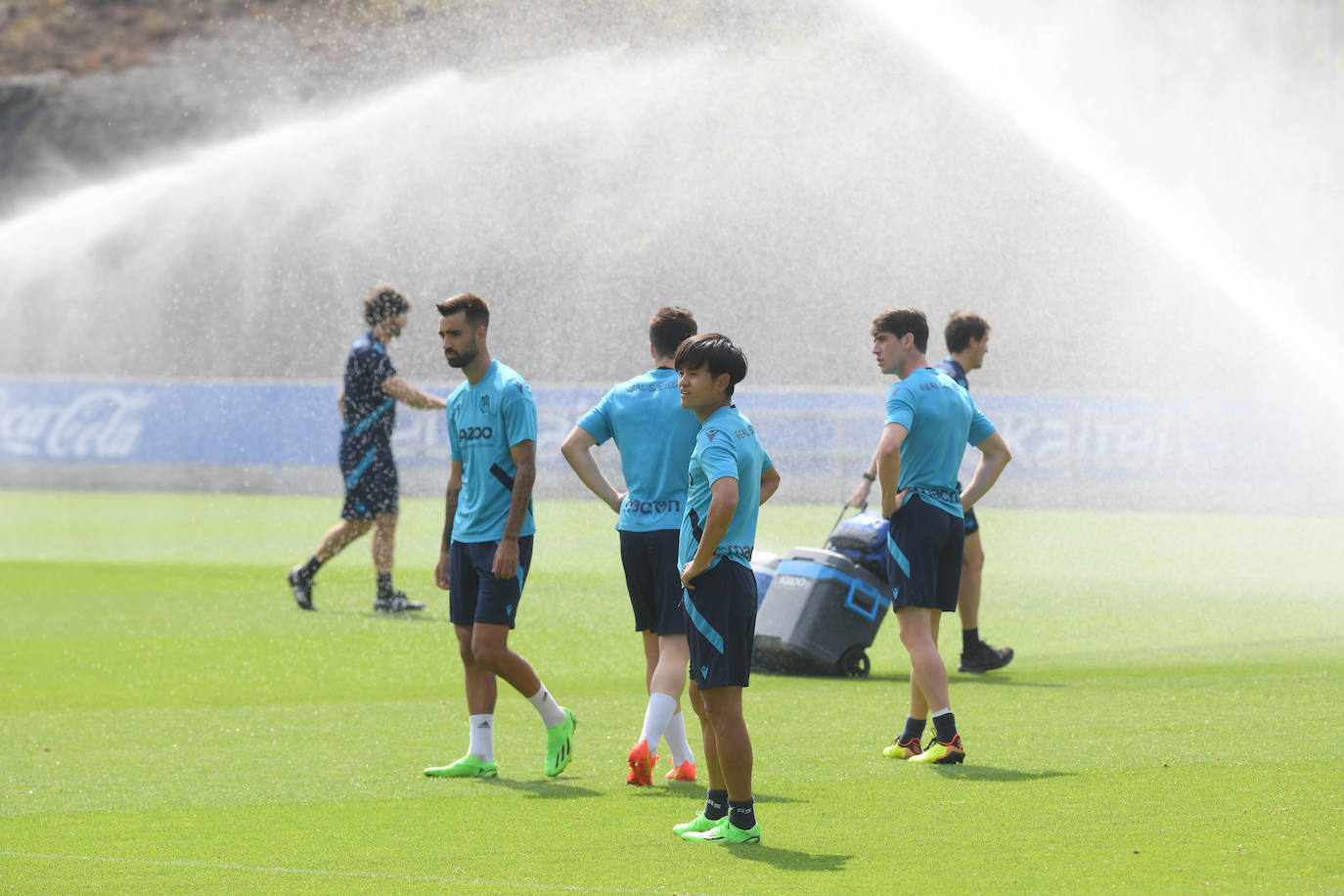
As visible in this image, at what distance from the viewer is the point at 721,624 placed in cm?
549

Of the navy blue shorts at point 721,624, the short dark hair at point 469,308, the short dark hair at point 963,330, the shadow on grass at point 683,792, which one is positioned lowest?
the shadow on grass at point 683,792

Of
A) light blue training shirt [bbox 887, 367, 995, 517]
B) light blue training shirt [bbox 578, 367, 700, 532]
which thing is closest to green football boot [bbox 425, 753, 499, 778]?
light blue training shirt [bbox 578, 367, 700, 532]

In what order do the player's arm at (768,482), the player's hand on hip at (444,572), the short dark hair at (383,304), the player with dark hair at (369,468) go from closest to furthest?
the player's arm at (768,482)
the player's hand on hip at (444,572)
the short dark hair at (383,304)
the player with dark hair at (369,468)

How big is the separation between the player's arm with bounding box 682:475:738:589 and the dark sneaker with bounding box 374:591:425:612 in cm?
715

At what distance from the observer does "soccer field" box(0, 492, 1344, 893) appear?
5270 millimetres

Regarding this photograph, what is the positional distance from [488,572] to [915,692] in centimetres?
180

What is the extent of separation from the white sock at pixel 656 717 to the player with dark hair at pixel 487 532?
0.52 m

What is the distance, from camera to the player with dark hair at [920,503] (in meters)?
7.09

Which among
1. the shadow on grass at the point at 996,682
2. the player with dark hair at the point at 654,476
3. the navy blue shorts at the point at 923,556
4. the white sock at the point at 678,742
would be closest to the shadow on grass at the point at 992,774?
the navy blue shorts at the point at 923,556

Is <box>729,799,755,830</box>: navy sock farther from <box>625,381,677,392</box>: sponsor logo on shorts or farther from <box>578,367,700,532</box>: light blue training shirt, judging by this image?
<box>625,381,677,392</box>: sponsor logo on shorts

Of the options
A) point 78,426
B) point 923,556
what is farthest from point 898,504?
point 78,426

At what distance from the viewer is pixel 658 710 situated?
6.36m

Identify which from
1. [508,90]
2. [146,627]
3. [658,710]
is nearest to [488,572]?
[658,710]

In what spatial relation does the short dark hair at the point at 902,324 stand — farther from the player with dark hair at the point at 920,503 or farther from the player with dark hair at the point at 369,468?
the player with dark hair at the point at 369,468
